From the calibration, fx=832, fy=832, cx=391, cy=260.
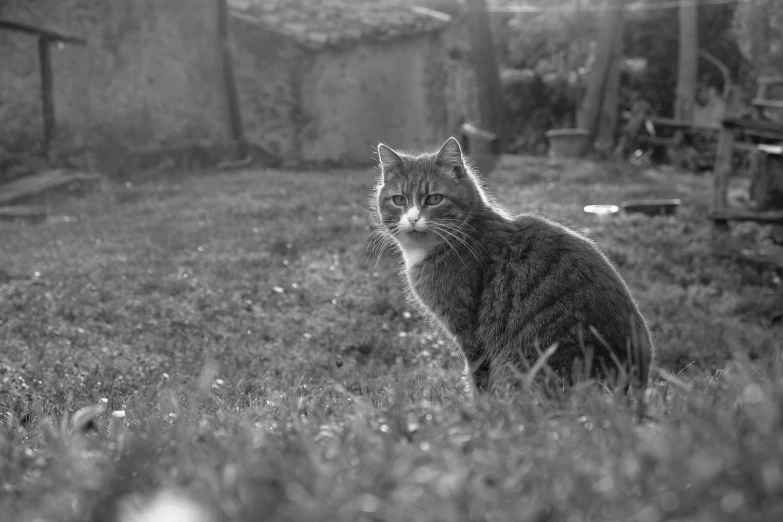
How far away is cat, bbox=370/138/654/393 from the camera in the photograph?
13.5 feet

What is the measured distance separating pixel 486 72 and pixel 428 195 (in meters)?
17.4

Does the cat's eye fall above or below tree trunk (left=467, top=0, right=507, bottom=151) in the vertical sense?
below

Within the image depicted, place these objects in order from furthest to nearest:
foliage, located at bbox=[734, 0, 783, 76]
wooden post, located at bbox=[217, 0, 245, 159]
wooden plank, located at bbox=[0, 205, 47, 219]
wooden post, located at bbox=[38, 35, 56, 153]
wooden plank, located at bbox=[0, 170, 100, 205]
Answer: foliage, located at bbox=[734, 0, 783, 76], wooden post, located at bbox=[217, 0, 245, 159], wooden post, located at bbox=[38, 35, 56, 153], wooden plank, located at bbox=[0, 170, 100, 205], wooden plank, located at bbox=[0, 205, 47, 219]

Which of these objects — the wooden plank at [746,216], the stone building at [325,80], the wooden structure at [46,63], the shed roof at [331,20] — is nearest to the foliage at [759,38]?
the shed roof at [331,20]

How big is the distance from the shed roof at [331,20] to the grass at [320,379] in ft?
14.0

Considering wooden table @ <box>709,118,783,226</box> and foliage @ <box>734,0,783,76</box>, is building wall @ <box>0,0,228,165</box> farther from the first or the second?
foliage @ <box>734,0,783,76</box>

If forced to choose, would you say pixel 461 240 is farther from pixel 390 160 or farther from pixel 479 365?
pixel 390 160

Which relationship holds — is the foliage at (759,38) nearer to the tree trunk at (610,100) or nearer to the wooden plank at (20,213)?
the tree trunk at (610,100)

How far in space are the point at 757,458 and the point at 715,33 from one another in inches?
1439

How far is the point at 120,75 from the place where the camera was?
16.2 metres

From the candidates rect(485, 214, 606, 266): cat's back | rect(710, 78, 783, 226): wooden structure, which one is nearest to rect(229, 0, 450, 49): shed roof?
rect(710, 78, 783, 226): wooden structure

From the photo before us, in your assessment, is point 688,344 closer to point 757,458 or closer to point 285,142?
point 757,458

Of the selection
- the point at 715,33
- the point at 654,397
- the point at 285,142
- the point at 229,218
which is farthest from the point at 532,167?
the point at 715,33

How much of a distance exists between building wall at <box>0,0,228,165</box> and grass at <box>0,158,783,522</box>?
2.51 m
